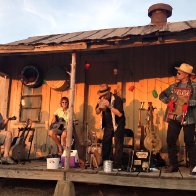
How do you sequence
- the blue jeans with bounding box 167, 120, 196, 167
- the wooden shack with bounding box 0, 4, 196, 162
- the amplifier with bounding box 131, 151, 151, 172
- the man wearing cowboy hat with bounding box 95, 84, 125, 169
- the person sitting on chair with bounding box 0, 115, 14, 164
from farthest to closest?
the wooden shack with bounding box 0, 4, 196, 162 < the person sitting on chair with bounding box 0, 115, 14, 164 < the man wearing cowboy hat with bounding box 95, 84, 125, 169 < the amplifier with bounding box 131, 151, 151, 172 < the blue jeans with bounding box 167, 120, 196, 167

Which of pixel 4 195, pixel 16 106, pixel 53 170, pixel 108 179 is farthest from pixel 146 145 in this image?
pixel 16 106

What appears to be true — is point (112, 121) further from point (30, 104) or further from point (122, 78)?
point (30, 104)

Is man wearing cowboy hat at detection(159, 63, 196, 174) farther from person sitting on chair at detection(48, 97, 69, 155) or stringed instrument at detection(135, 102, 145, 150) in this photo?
person sitting on chair at detection(48, 97, 69, 155)

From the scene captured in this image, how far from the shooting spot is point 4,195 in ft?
23.5

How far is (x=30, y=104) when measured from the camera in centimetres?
991

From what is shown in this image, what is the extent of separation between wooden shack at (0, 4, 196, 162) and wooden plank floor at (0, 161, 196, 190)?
6.23 ft

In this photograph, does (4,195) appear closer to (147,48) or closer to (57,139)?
(57,139)

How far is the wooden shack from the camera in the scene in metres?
8.56

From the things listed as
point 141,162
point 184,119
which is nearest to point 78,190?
point 141,162

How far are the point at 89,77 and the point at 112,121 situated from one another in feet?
8.27

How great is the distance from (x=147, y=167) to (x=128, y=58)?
141 inches

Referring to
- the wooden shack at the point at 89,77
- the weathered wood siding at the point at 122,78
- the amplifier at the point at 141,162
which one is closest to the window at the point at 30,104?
the wooden shack at the point at 89,77

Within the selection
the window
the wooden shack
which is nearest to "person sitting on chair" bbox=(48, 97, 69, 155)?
the wooden shack

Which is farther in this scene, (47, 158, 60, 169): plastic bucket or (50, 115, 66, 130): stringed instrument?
(50, 115, 66, 130): stringed instrument
